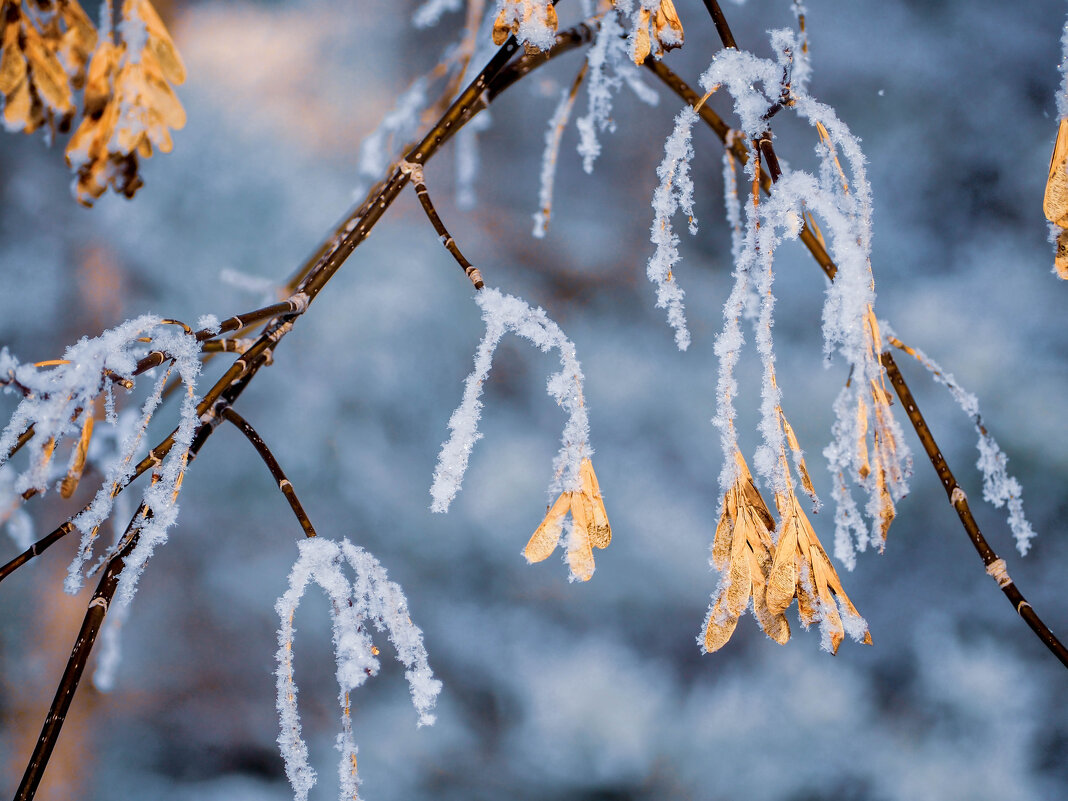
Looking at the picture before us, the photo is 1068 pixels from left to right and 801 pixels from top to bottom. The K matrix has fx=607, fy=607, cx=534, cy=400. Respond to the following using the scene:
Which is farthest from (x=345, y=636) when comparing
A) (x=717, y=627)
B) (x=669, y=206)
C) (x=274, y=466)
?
(x=669, y=206)

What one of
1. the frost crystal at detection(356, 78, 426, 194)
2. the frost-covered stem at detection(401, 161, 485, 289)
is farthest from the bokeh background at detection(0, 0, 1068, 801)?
the frost-covered stem at detection(401, 161, 485, 289)

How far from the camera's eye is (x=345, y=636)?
1.23 ft

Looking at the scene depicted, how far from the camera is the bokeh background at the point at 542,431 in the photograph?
737mm

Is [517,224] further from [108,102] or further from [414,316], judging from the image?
[108,102]

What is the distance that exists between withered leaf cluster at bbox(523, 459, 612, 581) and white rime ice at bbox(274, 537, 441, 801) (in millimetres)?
107

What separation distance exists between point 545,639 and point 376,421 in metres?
0.36

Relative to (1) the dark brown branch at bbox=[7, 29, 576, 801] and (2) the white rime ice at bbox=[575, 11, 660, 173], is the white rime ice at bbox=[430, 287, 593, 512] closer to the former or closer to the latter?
(1) the dark brown branch at bbox=[7, 29, 576, 801]

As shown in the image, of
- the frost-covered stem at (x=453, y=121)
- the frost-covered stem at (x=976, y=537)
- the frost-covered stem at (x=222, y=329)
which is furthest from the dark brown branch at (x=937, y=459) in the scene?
the frost-covered stem at (x=222, y=329)

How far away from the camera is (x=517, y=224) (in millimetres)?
820

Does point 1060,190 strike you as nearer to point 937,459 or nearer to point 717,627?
point 937,459

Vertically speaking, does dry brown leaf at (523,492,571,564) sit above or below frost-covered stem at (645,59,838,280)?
below

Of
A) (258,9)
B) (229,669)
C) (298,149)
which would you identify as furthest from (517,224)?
(229,669)

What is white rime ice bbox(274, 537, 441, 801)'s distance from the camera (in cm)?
37

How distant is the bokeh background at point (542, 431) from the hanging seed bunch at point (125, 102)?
38 centimetres
